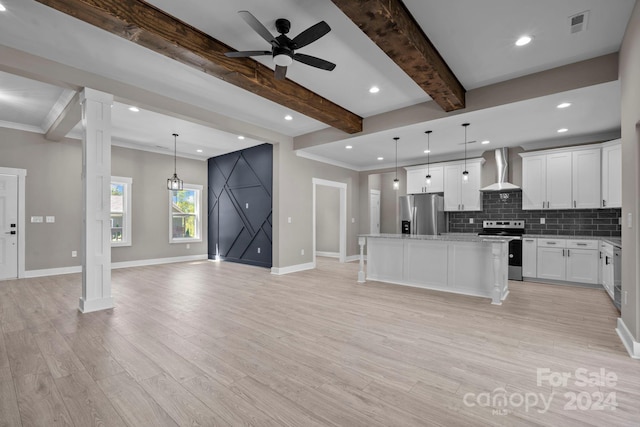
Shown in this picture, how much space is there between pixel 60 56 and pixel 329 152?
4.98 m

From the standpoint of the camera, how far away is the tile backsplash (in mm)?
5523

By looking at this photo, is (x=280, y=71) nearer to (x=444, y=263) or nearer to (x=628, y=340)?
(x=444, y=263)

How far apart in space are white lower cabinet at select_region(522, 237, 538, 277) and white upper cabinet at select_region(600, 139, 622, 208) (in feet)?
4.19

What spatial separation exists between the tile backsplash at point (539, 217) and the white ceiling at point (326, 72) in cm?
135

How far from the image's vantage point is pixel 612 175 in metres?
5.03

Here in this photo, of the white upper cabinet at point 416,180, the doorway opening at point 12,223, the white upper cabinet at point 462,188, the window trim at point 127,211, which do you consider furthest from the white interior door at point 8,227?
the white upper cabinet at point 462,188

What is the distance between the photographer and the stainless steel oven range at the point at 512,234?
18.9ft

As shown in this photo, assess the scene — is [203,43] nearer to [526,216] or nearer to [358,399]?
[358,399]

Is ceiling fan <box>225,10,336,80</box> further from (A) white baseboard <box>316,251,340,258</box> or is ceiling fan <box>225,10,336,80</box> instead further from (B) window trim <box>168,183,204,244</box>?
(A) white baseboard <box>316,251,340,258</box>

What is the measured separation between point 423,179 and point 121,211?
24.7 feet

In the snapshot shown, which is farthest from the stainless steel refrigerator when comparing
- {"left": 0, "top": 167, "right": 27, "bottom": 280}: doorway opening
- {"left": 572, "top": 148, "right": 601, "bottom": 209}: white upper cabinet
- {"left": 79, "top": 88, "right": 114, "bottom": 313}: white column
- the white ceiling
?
{"left": 0, "top": 167, "right": 27, "bottom": 280}: doorway opening

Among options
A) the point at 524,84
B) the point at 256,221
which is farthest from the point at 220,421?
the point at 256,221

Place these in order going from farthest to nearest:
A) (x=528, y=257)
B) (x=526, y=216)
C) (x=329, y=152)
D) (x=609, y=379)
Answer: (x=329, y=152), (x=526, y=216), (x=528, y=257), (x=609, y=379)

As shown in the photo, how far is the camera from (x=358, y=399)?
76.5 inches
